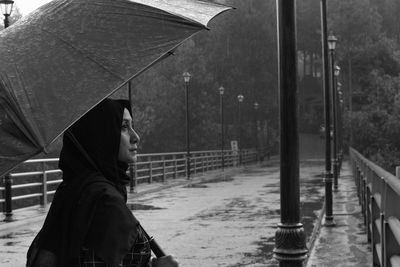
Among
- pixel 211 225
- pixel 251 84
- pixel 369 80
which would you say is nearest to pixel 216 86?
pixel 251 84

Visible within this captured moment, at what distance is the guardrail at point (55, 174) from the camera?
15538mm

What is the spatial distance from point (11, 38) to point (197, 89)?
62664mm

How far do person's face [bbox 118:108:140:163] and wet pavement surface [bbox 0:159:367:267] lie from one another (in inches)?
236

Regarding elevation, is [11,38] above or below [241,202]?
above

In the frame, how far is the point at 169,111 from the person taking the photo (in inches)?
2459

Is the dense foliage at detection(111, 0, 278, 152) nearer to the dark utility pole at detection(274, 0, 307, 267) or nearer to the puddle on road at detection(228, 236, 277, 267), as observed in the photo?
Answer: the puddle on road at detection(228, 236, 277, 267)

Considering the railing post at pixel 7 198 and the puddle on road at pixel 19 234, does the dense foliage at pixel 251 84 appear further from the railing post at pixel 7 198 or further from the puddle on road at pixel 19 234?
the puddle on road at pixel 19 234

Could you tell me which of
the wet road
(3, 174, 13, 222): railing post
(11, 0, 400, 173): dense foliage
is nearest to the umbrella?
the wet road

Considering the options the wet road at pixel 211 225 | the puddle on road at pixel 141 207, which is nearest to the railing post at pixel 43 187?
the puddle on road at pixel 141 207

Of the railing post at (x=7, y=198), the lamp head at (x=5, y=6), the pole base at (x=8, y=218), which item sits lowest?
the pole base at (x=8, y=218)

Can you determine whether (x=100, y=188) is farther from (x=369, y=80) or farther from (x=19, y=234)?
(x=369, y=80)

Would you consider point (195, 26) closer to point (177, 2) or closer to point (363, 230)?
point (177, 2)

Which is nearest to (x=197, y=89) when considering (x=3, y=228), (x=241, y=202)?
(x=241, y=202)

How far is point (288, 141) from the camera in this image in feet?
17.1
